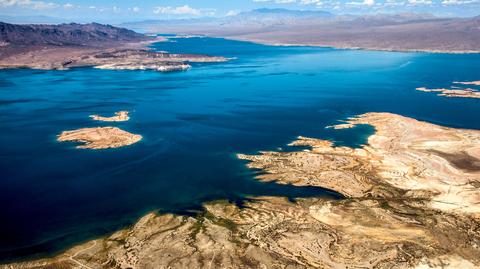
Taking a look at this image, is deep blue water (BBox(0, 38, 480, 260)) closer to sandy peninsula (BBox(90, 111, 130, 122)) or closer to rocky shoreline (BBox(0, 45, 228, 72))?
sandy peninsula (BBox(90, 111, 130, 122))

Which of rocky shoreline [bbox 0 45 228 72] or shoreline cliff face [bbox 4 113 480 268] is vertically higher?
rocky shoreline [bbox 0 45 228 72]

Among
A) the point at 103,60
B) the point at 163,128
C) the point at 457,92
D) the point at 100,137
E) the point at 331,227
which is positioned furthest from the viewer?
the point at 103,60

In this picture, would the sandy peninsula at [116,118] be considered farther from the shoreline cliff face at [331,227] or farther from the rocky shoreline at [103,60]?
the rocky shoreline at [103,60]

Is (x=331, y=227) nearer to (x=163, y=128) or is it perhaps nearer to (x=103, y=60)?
(x=163, y=128)

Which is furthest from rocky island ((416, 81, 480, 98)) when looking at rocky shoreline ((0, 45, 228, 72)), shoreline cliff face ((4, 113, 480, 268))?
rocky shoreline ((0, 45, 228, 72))

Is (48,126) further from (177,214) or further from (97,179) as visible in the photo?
(177,214)

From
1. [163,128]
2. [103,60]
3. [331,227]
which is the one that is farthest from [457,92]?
[103,60]

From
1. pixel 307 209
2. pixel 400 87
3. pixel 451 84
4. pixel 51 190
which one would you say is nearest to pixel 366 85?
pixel 400 87
